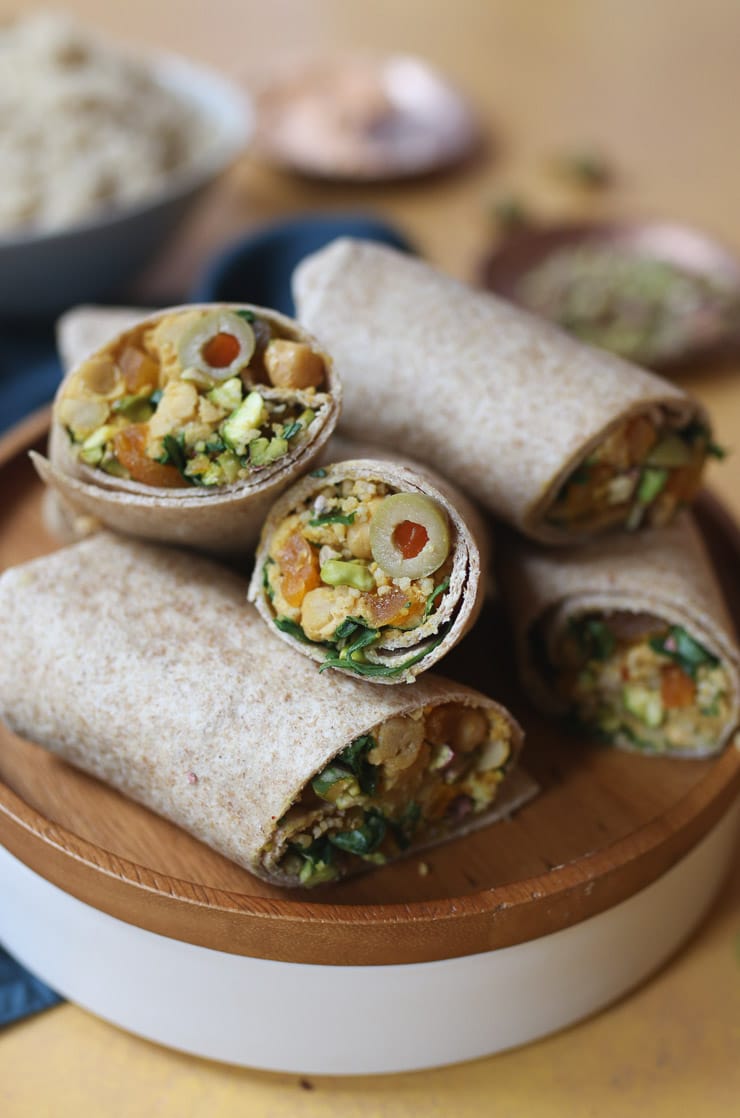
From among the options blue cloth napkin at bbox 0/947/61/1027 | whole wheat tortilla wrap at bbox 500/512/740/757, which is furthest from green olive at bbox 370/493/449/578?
blue cloth napkin at bbox 0/947/61/1027

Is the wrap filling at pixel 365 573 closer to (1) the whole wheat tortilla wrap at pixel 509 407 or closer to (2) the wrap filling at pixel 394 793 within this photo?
(2) the wrap filling at pixel 394 793

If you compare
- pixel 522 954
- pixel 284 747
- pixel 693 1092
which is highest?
pixel 284 747

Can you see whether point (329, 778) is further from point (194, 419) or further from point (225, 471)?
point (194, 419)

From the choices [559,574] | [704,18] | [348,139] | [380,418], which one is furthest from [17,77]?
[704,18]

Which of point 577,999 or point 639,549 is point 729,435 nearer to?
point 639,549

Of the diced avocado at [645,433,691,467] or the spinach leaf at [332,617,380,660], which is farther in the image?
the diced avocado at [645,433,691,467]

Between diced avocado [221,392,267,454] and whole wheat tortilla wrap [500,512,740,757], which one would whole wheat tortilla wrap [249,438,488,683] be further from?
whole wheat tortilla wrap [500,512,740,757]

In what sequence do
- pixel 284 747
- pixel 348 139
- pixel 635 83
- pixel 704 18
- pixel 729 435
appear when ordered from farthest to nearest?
pixel 704 18, pixel 635 83, pixel 348 139, pixel 729 435, pixel 284 747
